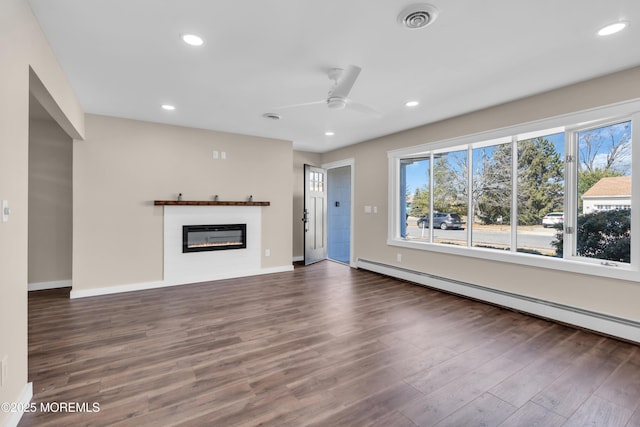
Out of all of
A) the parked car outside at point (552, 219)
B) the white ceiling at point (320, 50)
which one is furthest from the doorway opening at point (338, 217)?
the parked car outside at point (552, 219)

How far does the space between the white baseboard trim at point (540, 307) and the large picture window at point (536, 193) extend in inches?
16.8

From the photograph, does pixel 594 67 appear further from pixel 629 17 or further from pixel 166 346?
pixel 166 346

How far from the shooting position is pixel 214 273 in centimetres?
500

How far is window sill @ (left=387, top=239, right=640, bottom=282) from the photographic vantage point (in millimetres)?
2820

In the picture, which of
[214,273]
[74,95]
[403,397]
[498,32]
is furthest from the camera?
[214,273]

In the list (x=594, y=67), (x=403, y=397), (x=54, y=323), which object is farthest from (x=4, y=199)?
(x=594, y=67)

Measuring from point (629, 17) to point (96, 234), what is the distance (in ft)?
19.1

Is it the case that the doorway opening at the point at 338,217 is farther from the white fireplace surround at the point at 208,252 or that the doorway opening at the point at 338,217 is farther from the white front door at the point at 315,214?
the white fireplace surround at the point at 208,252

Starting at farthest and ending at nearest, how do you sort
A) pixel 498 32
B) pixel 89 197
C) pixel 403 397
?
pixel 89 197 < pixel 498 32 < pixel 403 397

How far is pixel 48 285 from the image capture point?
14.9 ft

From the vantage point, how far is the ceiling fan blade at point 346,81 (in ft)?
8.14

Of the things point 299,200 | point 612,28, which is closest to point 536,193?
point 612,28

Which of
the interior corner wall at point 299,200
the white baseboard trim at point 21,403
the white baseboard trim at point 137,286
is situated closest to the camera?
the white baseboard trim at point 21,403

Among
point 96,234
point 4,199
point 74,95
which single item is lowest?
point 96,234
